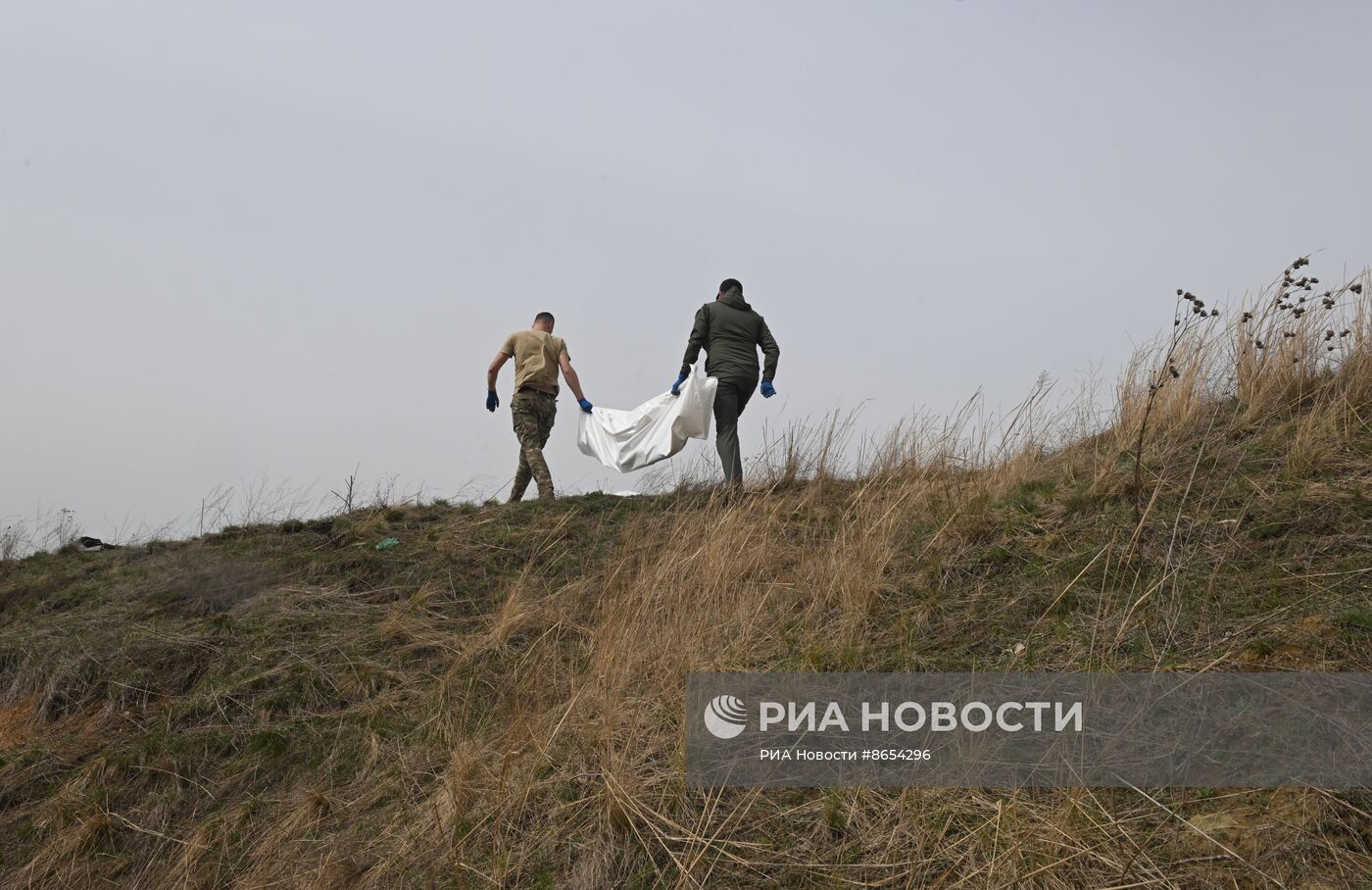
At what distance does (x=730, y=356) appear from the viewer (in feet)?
30.0

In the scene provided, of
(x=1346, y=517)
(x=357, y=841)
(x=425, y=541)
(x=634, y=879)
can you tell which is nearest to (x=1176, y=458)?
(x=1346, y=517)

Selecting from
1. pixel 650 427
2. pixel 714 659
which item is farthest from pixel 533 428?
pixel 714 659

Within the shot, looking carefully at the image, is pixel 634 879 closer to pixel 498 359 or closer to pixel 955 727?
pixel 955 727

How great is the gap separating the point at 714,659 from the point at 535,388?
544 centimetres

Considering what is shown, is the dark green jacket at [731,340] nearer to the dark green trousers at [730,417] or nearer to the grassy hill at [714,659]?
the dark green trousers at [730,417]

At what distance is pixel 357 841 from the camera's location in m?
4.41

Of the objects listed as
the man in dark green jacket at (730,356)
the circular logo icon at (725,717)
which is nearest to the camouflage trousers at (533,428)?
the man in dark green jacket at (730,356)

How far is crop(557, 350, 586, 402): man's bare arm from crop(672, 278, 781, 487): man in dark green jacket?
114cm

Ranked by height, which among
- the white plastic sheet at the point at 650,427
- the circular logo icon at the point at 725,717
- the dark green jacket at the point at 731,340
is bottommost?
the circular logo icon at the point at 725,717

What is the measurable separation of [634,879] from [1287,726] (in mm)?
2331

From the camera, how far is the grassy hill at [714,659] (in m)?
3.48

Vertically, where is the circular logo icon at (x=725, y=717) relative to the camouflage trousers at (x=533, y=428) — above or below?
below

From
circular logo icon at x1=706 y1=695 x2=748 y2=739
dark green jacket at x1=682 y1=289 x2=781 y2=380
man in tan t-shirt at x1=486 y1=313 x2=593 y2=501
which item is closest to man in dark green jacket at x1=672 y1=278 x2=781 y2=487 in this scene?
dark green jacket at x1=682 y1=289 x2=781 y2=380

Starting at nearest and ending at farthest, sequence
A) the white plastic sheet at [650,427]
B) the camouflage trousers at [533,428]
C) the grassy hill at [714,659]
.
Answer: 1. the grassy hill at [714,659]
2. the white plastic sheet at [650,427]
3. the camouflage trousers at [533,428]
